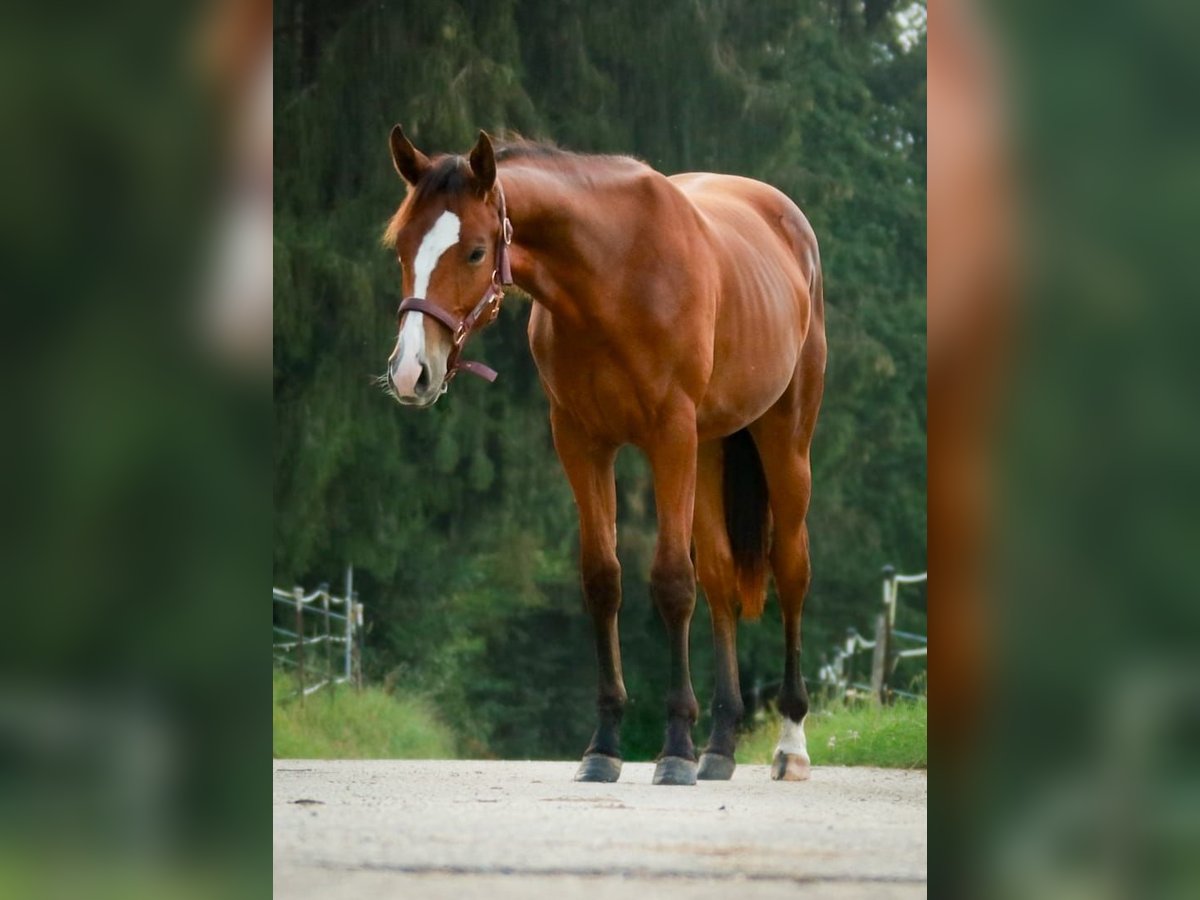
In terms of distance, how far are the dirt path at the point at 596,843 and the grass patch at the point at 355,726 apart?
1.19 ft

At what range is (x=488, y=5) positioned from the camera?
4.98 meters

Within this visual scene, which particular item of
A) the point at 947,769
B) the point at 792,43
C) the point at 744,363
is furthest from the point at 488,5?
the point at 947,769

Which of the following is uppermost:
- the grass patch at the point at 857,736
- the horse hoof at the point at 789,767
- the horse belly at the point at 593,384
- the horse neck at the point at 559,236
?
the horse neck at the point at 559,236

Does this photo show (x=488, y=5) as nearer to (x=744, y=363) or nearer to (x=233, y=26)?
(x=744, y=363)

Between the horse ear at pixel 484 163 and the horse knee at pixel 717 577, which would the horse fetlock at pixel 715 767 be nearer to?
the horse knee at pixel 717 577

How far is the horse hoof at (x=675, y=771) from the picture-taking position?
4879 millimetres

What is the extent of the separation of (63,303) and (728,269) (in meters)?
2.61

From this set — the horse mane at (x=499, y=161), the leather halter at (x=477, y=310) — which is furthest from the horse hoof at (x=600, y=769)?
the horse mane at (x=499, y=161)

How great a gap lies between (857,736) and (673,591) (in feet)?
2.86

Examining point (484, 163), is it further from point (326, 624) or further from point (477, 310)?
point (326, 624)

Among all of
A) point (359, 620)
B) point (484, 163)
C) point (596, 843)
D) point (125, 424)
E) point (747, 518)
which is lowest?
point (596, 843)

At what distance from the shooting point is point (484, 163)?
4566 millimetres

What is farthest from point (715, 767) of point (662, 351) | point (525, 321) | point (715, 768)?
point (525, 321)

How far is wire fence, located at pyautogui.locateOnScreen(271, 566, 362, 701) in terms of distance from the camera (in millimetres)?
5141
